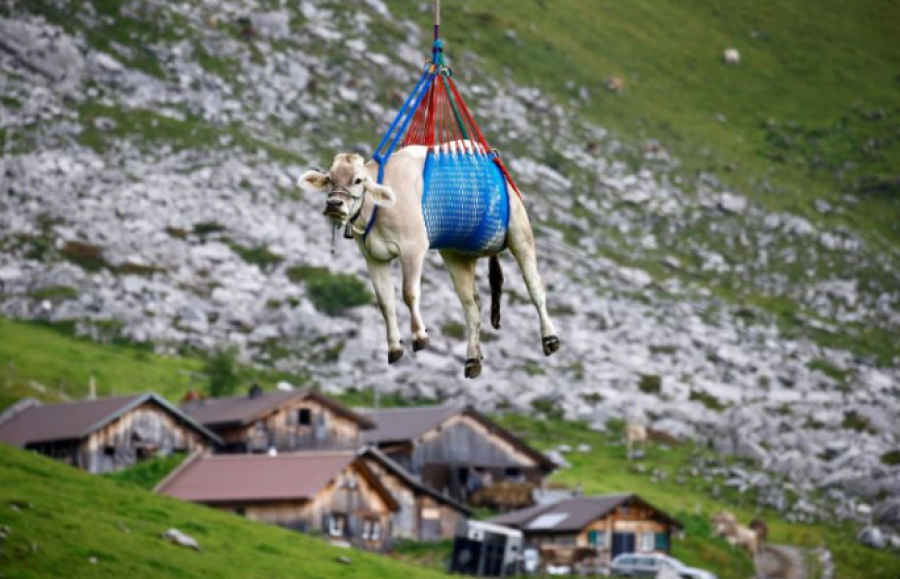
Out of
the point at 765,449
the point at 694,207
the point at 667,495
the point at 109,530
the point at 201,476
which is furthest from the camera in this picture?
the point at 694,207

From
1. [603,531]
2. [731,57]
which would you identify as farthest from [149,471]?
[731,57]

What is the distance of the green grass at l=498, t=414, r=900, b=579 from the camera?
8194 centimetres

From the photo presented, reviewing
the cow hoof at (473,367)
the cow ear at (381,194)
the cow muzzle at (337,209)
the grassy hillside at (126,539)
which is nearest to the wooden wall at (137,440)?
the grassy hillside at (126,539)

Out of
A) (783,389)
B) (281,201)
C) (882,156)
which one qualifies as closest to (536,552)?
(783,389)

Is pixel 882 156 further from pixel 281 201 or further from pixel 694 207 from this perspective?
pixel 281 201

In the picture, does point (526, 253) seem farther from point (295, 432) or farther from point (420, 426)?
point (420, 426)

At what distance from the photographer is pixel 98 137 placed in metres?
134

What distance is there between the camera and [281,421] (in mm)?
88312

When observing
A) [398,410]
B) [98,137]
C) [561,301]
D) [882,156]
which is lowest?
[398,410]

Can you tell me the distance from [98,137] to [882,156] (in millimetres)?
78997

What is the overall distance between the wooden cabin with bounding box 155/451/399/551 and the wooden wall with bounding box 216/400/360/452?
19.0ft

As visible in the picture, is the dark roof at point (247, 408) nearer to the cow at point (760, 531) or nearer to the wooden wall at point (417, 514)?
the wooden wall at point (417, 514)

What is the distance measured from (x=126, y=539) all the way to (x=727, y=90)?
139 meters

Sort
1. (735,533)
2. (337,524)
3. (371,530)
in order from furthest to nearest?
(735,533), (371,530), (337,524)
